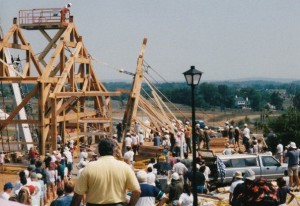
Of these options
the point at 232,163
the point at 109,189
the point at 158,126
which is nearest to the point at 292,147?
the point at 232,163

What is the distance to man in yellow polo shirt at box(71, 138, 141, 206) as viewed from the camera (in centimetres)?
677

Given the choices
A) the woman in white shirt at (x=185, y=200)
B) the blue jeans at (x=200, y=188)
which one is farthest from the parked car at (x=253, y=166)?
the woman in white shirt at (x=185, y=200)

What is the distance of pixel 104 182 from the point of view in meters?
6.78

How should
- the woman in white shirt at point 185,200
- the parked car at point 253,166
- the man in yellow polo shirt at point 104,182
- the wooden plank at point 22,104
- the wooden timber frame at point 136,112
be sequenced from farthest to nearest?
the wooden timber frame at point 136,112 → the wooden plank at point 22,104 → the parked car at point 253,166 → the woman in white shirt at point 185,200 → the man in yellow polo shirt at point 104,182

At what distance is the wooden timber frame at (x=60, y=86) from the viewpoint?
95.7ft

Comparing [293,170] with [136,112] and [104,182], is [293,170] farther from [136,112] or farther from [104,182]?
[136,112]

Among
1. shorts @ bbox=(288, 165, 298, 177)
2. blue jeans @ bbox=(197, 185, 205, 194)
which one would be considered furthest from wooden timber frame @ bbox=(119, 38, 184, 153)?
blue jeans @ bbox=(197, 185, 205, 194)

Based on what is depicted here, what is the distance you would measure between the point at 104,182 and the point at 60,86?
24.0 meters

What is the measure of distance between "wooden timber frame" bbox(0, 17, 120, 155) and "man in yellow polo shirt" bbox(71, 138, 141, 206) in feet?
72.1

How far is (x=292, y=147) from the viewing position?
18.9 meters

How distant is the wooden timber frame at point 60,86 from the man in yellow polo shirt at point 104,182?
2196 centimetres

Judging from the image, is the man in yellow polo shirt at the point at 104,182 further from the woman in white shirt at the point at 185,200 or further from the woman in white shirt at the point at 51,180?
the woman in white shirt at the point at 51,180

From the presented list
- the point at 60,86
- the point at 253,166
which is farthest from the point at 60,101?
the point at 253,166

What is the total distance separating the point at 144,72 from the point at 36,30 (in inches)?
304
